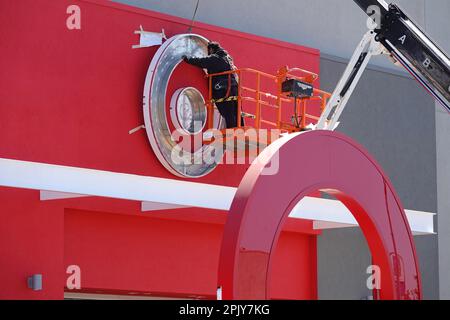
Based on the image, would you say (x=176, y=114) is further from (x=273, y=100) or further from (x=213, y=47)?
(x=273, y=100)

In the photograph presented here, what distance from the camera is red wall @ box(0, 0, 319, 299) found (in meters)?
18.0

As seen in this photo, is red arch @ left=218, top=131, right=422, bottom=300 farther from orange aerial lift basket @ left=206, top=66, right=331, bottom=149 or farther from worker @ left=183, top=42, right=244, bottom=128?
worker @ left=183, top=42, right=244, bottom=128

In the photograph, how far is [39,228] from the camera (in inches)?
708

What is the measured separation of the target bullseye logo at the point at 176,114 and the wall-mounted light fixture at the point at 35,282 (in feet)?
11.6

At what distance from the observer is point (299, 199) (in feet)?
47.5

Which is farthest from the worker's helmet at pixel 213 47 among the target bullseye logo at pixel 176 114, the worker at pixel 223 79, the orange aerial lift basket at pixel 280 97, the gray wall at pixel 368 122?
the gray wall at pixel 368 122

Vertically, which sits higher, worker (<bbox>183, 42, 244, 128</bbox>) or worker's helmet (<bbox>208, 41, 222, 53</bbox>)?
worker's helmet (<bbox>208, 41, 222, 53</bbox>)

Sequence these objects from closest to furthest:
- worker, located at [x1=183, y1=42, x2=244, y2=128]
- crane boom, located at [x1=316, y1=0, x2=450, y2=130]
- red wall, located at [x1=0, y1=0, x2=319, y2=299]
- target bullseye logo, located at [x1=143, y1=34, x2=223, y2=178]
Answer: red wall, located at [x1=0, y1=0, x2=319, y2=299], crane boom, located at [x1=316, y1=0, x2=450, y2=130], target bullseye logo, located at [x1=143, y1=34, x2=223, y2=178], worker, located at [x1=183, y1=42, x2=244, y2=128]

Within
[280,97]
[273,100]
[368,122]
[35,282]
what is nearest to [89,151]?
[35,282]

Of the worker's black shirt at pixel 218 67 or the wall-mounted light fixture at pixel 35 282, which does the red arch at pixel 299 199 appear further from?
the worker's black shirt at pixel 218 67

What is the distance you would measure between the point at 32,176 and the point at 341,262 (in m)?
9.41

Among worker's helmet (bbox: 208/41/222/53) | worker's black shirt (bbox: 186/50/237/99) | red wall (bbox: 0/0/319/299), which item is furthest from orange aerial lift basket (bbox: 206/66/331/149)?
red wall (bbox: 0/0/319/299)

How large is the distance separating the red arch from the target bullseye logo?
5.54m
